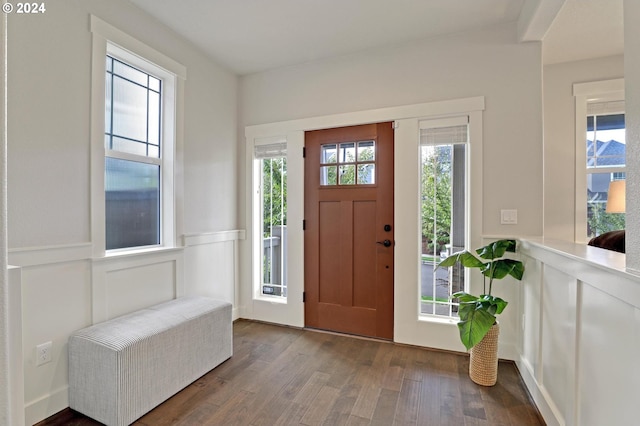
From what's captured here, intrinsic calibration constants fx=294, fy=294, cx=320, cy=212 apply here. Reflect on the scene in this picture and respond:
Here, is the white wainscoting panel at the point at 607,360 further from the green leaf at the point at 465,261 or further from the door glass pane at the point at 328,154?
the door glass pane at the point at 328,154

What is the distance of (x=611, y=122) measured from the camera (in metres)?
2.87

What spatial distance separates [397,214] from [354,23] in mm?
1669

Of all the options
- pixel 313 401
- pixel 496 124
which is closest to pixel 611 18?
pixel 496 124

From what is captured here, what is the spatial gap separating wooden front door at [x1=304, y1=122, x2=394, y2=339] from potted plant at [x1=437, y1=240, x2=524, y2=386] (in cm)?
77

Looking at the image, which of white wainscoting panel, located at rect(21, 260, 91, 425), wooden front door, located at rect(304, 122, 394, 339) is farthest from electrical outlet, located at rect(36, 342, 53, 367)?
wooden front door, located at rect(304, 122, 394, 339)

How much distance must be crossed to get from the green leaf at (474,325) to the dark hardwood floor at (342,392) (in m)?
0.42

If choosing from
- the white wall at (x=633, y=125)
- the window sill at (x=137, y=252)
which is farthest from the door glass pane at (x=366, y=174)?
the white wall at (x=633, y=125)

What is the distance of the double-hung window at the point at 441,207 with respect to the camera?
2609 millimetres

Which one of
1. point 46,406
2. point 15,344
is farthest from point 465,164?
point 46,406

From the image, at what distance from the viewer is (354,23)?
244cm

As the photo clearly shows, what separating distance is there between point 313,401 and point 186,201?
6.43ft

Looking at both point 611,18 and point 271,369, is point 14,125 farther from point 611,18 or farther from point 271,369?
point 611,18

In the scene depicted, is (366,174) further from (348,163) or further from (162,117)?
(162,117)

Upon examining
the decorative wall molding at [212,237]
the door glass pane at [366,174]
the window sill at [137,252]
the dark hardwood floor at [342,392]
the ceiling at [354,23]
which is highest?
the ceiling at [354,23]
